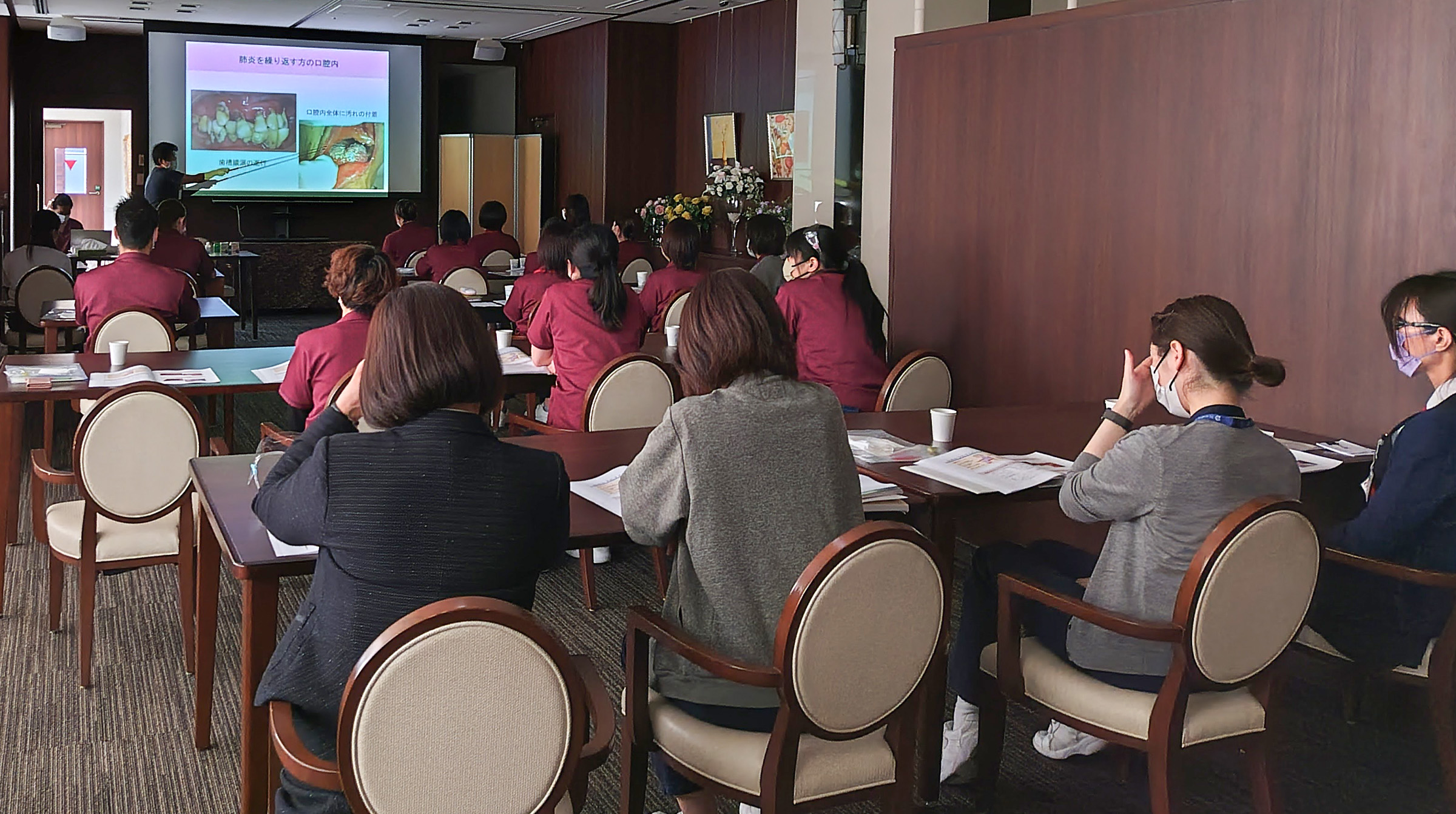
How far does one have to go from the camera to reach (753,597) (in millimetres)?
2234

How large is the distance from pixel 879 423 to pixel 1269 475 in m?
1.41

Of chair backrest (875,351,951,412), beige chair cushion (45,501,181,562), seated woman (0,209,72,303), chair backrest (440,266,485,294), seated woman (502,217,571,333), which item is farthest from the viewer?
seated woman (0,209,72,303)

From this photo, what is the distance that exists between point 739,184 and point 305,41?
18.6ft

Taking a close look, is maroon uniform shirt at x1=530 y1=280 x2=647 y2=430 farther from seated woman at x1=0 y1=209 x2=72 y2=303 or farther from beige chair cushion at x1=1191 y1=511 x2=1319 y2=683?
seated woman at x1=0 y1=209 x2=72 y2=303

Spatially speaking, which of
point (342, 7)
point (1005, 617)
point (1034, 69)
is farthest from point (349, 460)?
point (342, 7)

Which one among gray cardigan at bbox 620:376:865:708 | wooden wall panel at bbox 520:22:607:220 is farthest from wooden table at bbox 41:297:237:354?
wooden wall panel at bbox 520:22:607:220

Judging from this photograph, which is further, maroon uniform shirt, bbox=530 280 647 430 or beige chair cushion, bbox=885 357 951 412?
maroon uniform shirt, bbox=530 280 647 430

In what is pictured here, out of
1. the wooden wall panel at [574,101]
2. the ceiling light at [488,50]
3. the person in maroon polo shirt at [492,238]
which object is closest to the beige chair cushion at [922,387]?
the person in maroon polo shirt at [492,238]

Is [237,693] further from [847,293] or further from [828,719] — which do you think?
[847,293]

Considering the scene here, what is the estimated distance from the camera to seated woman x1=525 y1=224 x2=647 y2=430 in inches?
184

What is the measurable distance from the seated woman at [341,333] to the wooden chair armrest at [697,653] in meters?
1.69

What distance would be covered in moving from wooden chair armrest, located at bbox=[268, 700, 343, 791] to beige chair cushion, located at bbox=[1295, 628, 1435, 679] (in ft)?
6.37

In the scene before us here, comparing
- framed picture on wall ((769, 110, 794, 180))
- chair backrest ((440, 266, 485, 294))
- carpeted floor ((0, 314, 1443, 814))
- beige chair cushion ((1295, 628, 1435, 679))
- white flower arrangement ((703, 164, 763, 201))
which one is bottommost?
carpeted floor ((0, 314, 1443, 814))

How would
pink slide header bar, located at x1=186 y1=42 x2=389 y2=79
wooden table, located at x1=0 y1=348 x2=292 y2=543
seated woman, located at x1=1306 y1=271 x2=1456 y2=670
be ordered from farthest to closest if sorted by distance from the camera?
pink slide header bar, located at x1=186 y1=42 x2=389 y2=79 < wooden table, located at x1=0 y1=348 x2=292 y2=543 < seated woman, located at x1=1306 y1=271 x2=1456 y2=670
